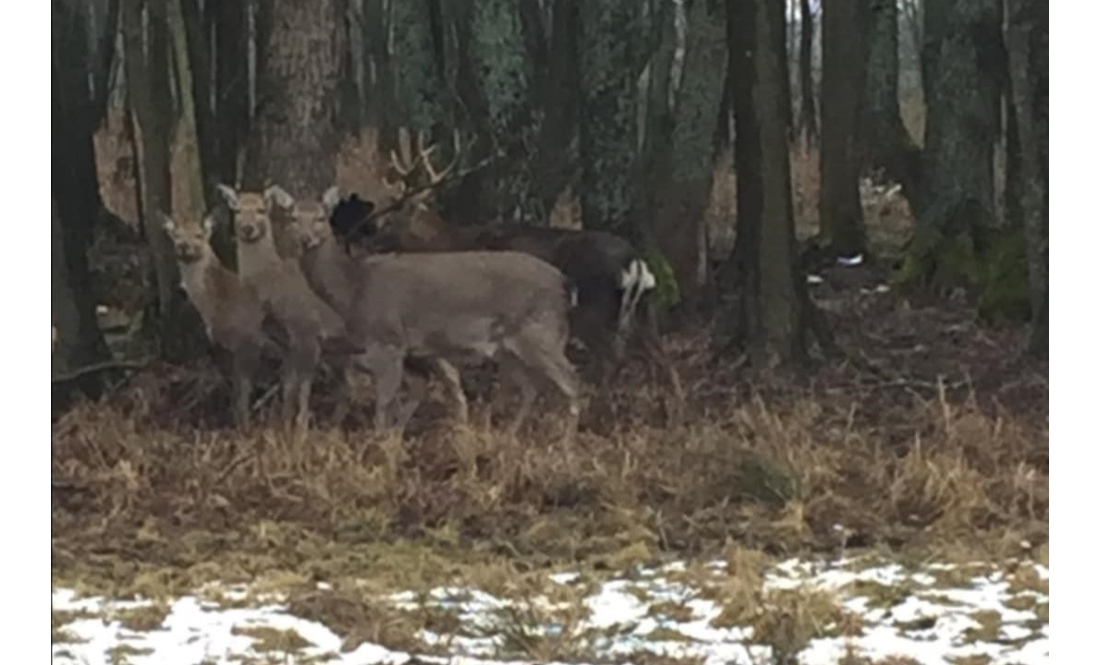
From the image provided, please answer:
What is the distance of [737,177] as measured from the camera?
436cm

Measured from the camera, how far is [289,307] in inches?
176

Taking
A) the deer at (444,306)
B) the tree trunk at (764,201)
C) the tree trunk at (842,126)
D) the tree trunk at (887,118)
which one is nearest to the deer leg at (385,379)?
the deer at (444,306)

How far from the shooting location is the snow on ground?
4.01 m

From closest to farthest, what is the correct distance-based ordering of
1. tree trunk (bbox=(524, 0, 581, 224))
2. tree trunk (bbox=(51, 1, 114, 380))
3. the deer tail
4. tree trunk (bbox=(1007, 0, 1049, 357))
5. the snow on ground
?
the snow on ground
tree trunk (bbox=(1007, 0, 1049, 357))
tree trunk (bbox=(51, 1, 114, 380))
the deer tail
tree trunk (bbox=(524, 0, 581, 224))

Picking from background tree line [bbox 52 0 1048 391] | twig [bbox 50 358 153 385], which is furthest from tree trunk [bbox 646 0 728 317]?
twig [bbox 50 358 153 385]

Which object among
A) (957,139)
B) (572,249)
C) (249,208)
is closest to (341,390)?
(249,208)

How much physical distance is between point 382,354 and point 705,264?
544mm

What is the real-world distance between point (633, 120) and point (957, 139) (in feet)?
1.69

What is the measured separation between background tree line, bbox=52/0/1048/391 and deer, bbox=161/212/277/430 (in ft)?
0.09

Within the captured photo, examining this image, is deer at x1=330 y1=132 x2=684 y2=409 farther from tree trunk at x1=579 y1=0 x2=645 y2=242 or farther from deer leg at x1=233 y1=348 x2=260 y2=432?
deer leg at x1=233 y1=348 x2=260 y2=432

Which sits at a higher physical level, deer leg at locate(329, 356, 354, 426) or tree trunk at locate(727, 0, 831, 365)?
tree trunk at locate(727, 0, 831, 365)

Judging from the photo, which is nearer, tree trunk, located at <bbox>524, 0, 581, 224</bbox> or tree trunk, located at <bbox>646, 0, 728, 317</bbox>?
tree trunk, located at <bbox>646, 0, 728, 317</bbox>

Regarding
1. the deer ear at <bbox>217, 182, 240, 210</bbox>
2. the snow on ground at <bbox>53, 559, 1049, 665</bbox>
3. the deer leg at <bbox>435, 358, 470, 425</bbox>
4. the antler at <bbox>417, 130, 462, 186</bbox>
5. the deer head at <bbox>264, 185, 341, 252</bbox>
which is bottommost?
the snow on ground at <bbox>53, 559, 1049, 665</bbox>
